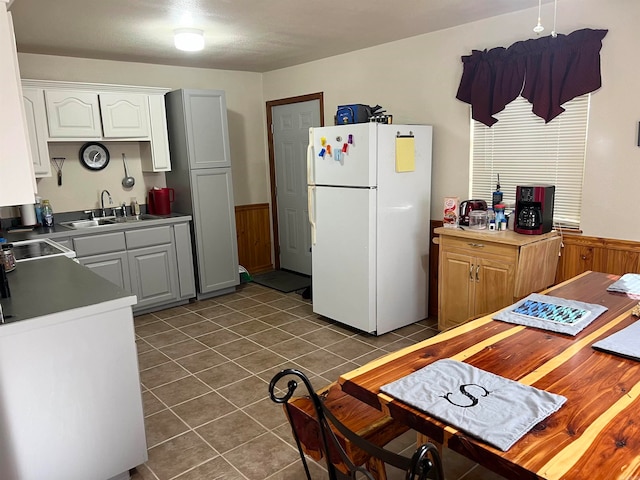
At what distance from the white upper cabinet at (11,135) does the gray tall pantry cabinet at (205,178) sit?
271cm

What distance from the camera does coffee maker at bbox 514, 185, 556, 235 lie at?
300 cm

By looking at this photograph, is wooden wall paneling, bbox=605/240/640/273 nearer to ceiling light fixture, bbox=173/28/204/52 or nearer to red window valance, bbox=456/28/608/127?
red window valance, bbox=456/28/608/127

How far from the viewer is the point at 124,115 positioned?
4207 millimetres

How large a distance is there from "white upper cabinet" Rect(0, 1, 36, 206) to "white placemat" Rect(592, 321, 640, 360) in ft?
6.87

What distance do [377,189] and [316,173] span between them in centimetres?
60

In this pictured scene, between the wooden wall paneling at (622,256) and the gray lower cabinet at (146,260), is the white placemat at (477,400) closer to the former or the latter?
the wooden wall paneling at (622,256)

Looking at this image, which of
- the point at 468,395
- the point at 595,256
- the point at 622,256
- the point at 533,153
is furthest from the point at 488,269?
the point at 468,395

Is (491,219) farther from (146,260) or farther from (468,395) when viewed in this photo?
(146,260)

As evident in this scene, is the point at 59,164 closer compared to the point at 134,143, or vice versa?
the point at 59,164

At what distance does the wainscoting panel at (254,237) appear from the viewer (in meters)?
5.43

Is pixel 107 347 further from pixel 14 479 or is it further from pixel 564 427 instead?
pixel 564 427

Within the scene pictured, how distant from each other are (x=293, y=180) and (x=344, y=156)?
1.88m

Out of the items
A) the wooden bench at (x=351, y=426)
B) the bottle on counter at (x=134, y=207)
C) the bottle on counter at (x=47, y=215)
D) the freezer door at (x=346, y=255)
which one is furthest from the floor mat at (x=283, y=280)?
the wooden bench at (x=351, y=426)

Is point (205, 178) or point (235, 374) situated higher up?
point (205, 178)
